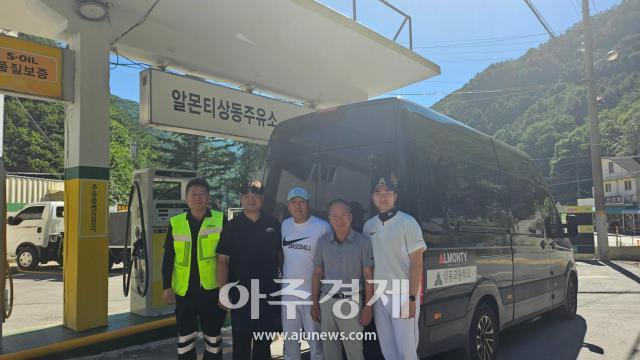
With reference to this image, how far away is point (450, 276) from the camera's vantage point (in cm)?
405

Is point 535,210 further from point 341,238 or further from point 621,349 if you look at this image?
point 341,238

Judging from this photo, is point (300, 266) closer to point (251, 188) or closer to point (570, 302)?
point (251, 188)

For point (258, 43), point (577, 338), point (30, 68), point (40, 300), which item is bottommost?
point (577, 338)

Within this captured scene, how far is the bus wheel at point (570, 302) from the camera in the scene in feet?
23.6

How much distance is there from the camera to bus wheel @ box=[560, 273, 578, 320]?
7.19 m

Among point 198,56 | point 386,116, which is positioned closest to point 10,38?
point 198,56

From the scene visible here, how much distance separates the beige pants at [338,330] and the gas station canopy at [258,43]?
4.66 m

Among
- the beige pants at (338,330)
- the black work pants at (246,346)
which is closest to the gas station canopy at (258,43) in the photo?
the black work pants at (246,346)

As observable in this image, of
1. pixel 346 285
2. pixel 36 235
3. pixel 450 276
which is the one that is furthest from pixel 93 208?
pixel 36 235

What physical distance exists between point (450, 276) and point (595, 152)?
1609 centimetres

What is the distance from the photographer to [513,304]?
5281 millimetres

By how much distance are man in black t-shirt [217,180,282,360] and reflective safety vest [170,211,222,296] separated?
0.32ft

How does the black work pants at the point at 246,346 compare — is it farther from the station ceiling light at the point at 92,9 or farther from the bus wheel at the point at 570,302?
the bus wheel at the point at 570,302

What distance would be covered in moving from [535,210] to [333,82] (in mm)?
5037
